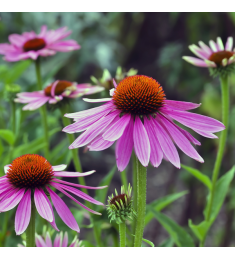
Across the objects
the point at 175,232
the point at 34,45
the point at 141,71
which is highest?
the point at 141,71

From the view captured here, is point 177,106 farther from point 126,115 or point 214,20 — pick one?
point 214,20

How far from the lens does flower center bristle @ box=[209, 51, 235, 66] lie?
576 millimetres

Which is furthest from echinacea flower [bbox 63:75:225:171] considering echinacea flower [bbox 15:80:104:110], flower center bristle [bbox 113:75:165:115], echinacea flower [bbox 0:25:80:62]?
echinacea flower [bbox 0:25:80:62]

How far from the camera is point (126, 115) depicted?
0.38 metres

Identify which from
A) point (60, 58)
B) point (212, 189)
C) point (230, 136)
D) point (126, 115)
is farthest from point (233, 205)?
point (60, 58)

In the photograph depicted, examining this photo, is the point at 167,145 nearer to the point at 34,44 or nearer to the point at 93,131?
the point at 93,131

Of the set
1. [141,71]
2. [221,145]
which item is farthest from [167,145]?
[141,71]

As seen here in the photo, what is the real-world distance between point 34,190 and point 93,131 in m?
0.09

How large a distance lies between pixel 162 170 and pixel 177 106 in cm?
179

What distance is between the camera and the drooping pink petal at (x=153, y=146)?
1.07 ft

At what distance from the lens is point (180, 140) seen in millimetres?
349

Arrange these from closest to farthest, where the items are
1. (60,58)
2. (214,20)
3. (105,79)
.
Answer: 1. (105,79)
2. (214,20)
3. (60,58)

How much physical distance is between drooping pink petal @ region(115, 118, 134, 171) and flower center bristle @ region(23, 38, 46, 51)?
16.7 inches

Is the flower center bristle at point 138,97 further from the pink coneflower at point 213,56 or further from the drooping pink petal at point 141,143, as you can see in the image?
the pink coneflower at point 213,56
